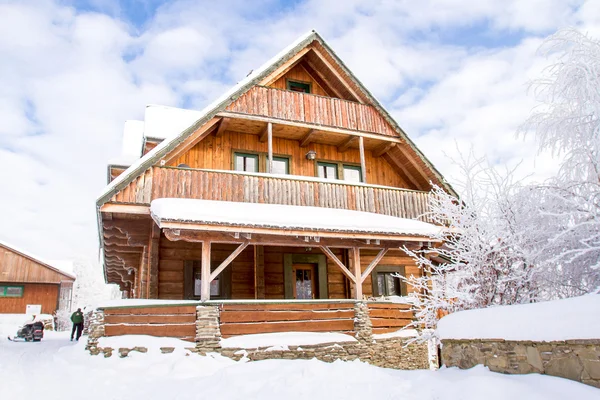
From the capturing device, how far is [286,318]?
430 inches

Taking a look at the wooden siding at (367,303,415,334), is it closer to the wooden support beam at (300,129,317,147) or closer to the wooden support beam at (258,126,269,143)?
the wooden support beam at (300,129,317,147)

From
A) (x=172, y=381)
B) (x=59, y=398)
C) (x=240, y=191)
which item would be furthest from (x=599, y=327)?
(x=240, y=191)

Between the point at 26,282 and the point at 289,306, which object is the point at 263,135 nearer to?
the point at 289,306

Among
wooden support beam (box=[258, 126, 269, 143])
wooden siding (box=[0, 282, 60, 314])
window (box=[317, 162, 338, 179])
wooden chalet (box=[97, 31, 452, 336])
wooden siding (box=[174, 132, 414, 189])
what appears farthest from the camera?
wooden siding (box=[0, 282, 60, 314])

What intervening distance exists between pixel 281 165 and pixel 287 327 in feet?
18.9

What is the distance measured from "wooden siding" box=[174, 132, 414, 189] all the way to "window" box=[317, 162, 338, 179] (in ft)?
0.55

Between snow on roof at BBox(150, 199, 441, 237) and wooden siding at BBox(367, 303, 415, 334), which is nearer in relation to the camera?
snow on roof at BBox(150, 199, 441, 237)

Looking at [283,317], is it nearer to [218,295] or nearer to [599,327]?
[218,295]

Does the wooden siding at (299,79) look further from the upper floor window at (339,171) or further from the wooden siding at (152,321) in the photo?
the wooden siding at (152,321)

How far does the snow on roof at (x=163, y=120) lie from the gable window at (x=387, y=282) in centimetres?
752

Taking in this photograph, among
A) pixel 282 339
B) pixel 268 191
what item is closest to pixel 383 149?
pixel 268 191

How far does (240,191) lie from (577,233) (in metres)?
8.50

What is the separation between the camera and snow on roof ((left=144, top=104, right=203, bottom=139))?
1507 cm

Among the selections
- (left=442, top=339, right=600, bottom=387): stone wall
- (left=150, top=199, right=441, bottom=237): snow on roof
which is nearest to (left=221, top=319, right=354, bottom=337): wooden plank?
(left=150, top=199, right=441, bottom=237): snow on roof
